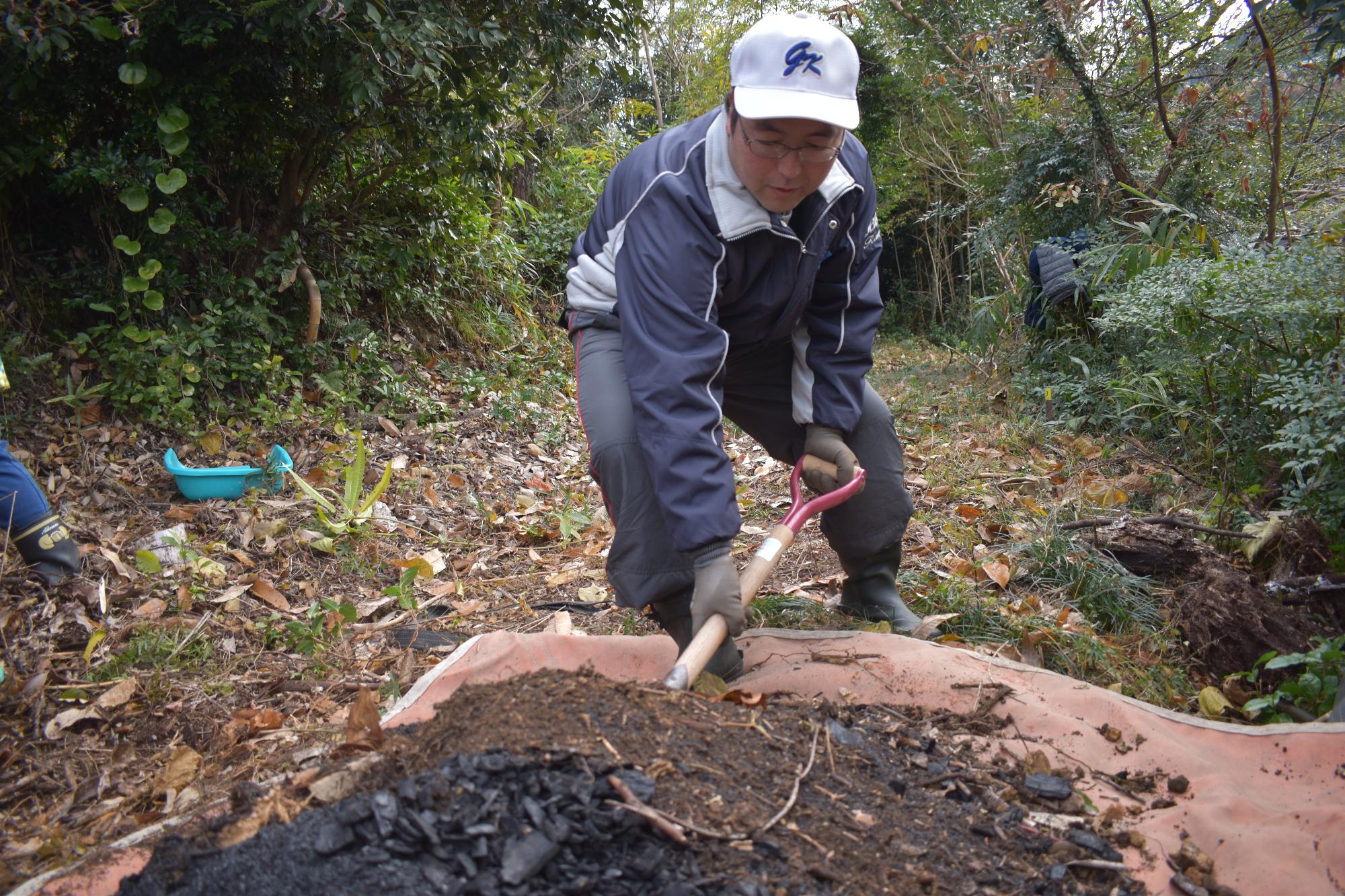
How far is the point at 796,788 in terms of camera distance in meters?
1.69

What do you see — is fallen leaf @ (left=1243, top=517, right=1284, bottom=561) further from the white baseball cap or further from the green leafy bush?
the white baseball cap

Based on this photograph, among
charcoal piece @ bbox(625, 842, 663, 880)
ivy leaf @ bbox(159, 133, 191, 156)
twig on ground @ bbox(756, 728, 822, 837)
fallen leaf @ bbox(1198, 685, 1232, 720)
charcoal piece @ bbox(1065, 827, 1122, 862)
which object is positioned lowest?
fallen leaf @ bbox(1198, 685, 1232, 720)

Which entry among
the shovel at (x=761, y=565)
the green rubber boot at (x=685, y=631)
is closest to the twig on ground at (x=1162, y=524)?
the shovel at (x=761, y=565)

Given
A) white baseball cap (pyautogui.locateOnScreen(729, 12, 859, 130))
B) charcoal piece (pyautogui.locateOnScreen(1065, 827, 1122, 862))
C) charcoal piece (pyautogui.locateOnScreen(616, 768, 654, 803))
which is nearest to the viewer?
charcoal piece (pyautogui.locateOnScreen(616, 768, 654, 803))

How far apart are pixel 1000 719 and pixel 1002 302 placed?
16.7ft

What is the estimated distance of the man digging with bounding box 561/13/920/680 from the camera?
2.07m

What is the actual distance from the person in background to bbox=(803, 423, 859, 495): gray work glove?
2620mm

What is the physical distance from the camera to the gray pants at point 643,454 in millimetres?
2262

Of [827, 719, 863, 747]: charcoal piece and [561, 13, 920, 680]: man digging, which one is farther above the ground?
[561, 13, 920, 680]: man digging

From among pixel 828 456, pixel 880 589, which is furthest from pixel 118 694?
pixel 880 589

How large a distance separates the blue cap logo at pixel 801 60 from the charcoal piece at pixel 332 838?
1747 millimetres

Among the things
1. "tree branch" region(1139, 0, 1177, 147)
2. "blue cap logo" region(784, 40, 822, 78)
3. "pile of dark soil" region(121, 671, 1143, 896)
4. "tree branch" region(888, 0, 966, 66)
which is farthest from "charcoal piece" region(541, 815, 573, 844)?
"tree branch" region(888, 0, 966, 66)

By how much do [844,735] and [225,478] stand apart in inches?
120

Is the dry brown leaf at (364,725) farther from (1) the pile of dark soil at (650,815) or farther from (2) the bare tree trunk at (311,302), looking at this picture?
(2) the bare tree trunk at (311,302)
